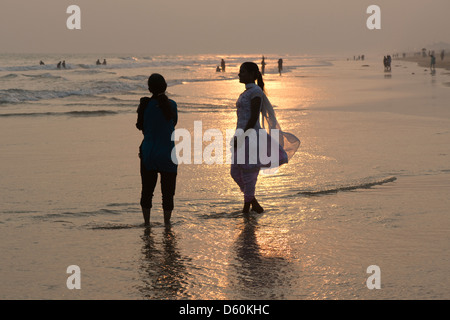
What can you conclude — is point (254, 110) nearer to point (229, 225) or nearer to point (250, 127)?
point (250, 127)

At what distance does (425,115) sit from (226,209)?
1168 cm

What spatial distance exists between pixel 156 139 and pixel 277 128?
152 centimetres

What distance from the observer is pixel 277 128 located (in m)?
6.90

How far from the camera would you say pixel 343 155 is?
10.5 meters

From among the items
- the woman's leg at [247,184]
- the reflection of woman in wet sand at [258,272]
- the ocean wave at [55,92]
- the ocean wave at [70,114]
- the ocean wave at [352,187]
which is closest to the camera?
the reflection of woman in wet sand at [258,272]

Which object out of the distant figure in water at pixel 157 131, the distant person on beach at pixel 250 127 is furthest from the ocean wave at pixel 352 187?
the distant figure in water at pixel 157 131

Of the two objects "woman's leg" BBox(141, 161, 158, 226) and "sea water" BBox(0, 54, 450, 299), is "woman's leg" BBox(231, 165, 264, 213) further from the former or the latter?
"woman's leg" BBox(141, 161, 158, 226)

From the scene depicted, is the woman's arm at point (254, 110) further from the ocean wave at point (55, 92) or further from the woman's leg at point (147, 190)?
the ocean wave at point (55, 92)

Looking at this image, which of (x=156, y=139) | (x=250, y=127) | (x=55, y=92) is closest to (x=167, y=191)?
(x=156, y=139)

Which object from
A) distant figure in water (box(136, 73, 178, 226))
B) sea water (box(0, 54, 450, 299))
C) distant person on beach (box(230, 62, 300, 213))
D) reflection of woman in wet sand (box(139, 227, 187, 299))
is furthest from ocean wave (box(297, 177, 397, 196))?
reflection of woman in wet sand (box(139, 227, 187, 299))

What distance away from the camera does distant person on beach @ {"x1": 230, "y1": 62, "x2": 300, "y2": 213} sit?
6660mm

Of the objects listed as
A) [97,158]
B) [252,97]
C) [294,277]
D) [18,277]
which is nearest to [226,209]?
[252,97]

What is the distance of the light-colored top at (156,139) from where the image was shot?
615cm
